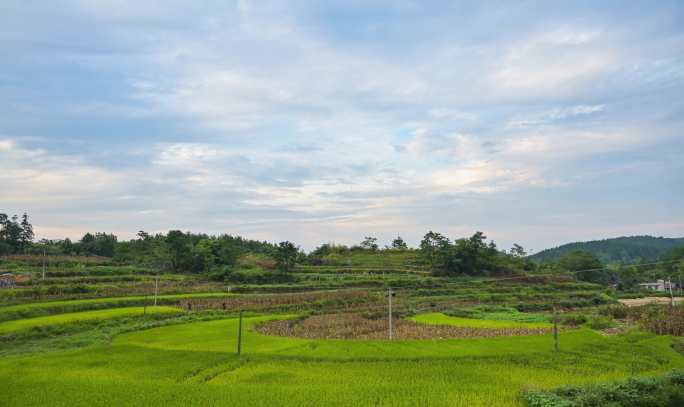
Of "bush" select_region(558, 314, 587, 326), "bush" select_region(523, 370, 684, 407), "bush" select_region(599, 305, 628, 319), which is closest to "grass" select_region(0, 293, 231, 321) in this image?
"bush" select_region(558, 314, 587, 326)

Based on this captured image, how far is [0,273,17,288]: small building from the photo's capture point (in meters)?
43.2

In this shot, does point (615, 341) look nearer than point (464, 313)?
Yes

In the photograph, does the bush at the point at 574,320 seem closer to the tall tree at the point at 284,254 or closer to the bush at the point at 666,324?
the bush at the point at 666,324

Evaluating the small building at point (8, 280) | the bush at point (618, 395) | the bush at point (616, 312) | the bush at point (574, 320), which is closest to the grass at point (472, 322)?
the bush at point (574, 320)

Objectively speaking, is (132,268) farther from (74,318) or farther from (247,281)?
(74,318)

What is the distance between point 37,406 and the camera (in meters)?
14.1

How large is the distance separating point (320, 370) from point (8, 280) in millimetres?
42359

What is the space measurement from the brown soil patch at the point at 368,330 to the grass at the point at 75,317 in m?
9.98

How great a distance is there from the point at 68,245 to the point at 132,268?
3375 cm

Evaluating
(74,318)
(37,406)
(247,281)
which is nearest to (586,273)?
(247,281)

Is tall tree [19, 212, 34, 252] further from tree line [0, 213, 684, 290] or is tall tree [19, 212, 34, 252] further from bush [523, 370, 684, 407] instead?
bush [523, 370, 684, 407]

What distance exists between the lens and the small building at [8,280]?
142ft

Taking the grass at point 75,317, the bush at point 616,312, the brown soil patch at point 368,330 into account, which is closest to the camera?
the brown soil patch at point 368,330

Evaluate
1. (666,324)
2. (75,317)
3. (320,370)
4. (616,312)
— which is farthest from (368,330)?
(616,312)
